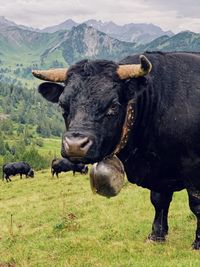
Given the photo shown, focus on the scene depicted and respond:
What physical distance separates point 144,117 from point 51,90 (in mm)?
1938

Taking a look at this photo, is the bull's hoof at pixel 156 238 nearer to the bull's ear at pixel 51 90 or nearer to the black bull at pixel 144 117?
the black bull at pixel 144 117

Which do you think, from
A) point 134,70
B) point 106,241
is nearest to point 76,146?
point 134,70

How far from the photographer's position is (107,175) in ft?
26.3

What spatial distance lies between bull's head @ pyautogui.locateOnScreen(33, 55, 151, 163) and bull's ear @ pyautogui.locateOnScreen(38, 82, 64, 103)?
448mm

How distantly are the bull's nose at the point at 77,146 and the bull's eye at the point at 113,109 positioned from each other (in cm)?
86

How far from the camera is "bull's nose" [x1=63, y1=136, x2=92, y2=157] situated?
6.71 m

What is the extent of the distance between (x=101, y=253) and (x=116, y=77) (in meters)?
4.35

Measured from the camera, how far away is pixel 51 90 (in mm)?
8633

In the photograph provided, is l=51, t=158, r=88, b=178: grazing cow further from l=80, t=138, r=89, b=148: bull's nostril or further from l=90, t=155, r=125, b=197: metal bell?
l=80, t=138, r=89, b=148: bull's nostril

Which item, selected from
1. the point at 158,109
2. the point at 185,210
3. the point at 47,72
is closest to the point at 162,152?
the point at 158,109

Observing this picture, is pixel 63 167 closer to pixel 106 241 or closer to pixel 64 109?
pixel 106 241

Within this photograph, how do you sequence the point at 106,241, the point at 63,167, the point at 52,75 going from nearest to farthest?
the point at 52,75, the point at 106,241, the point at 63,167

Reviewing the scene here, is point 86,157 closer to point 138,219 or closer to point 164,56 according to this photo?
point 164,56

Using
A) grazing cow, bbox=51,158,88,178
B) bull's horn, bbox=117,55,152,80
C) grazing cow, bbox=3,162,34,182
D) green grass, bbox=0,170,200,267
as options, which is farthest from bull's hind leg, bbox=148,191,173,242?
grazing cow, bbox=3,162,34,182
